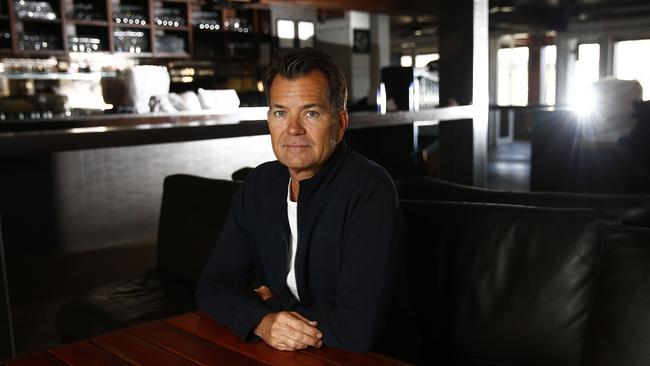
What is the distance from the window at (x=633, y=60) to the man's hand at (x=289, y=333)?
12.3 meters

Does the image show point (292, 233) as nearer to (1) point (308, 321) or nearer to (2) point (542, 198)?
(1) point (308, 321)

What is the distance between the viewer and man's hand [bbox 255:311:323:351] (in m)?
1.23

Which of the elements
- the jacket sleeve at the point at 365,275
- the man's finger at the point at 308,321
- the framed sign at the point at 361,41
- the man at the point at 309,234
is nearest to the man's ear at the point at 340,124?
the man at the point at 309,234

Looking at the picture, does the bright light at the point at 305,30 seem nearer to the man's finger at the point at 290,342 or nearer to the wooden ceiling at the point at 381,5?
the wooden ceiling at the point at 381,5

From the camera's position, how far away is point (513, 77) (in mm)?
14359

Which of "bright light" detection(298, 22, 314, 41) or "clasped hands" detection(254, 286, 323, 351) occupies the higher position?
"bright light" detection(298, 22, 314, 41)

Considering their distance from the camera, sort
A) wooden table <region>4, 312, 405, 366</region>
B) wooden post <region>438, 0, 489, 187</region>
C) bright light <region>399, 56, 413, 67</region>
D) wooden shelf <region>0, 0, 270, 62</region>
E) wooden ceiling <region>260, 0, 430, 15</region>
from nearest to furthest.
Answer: wooden table <region>4, 312, 405, 366</region> < wooden post <region>438, 0, 489, 187</region> < wooden shelf <region>0, 0, 270, 62</region> < wooden ceiling <region>260, 0, 430, 15</region> < bright light <region>399, 56, 413, 67</region>

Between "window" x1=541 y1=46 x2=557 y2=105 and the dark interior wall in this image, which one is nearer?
the dark interior wall

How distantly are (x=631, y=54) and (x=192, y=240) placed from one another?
11751mm

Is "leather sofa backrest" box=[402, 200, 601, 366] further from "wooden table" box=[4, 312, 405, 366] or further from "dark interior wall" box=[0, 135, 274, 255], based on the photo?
"dark interior wall" box=[0, 135, 274, 255]

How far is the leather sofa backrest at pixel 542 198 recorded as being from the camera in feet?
5.74

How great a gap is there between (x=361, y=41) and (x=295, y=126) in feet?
32.7

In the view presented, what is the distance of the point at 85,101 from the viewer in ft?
26.3

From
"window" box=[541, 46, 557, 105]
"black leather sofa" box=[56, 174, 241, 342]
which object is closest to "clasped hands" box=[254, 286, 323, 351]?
"black leather sofa" box=[56, 174, 241, 342]
